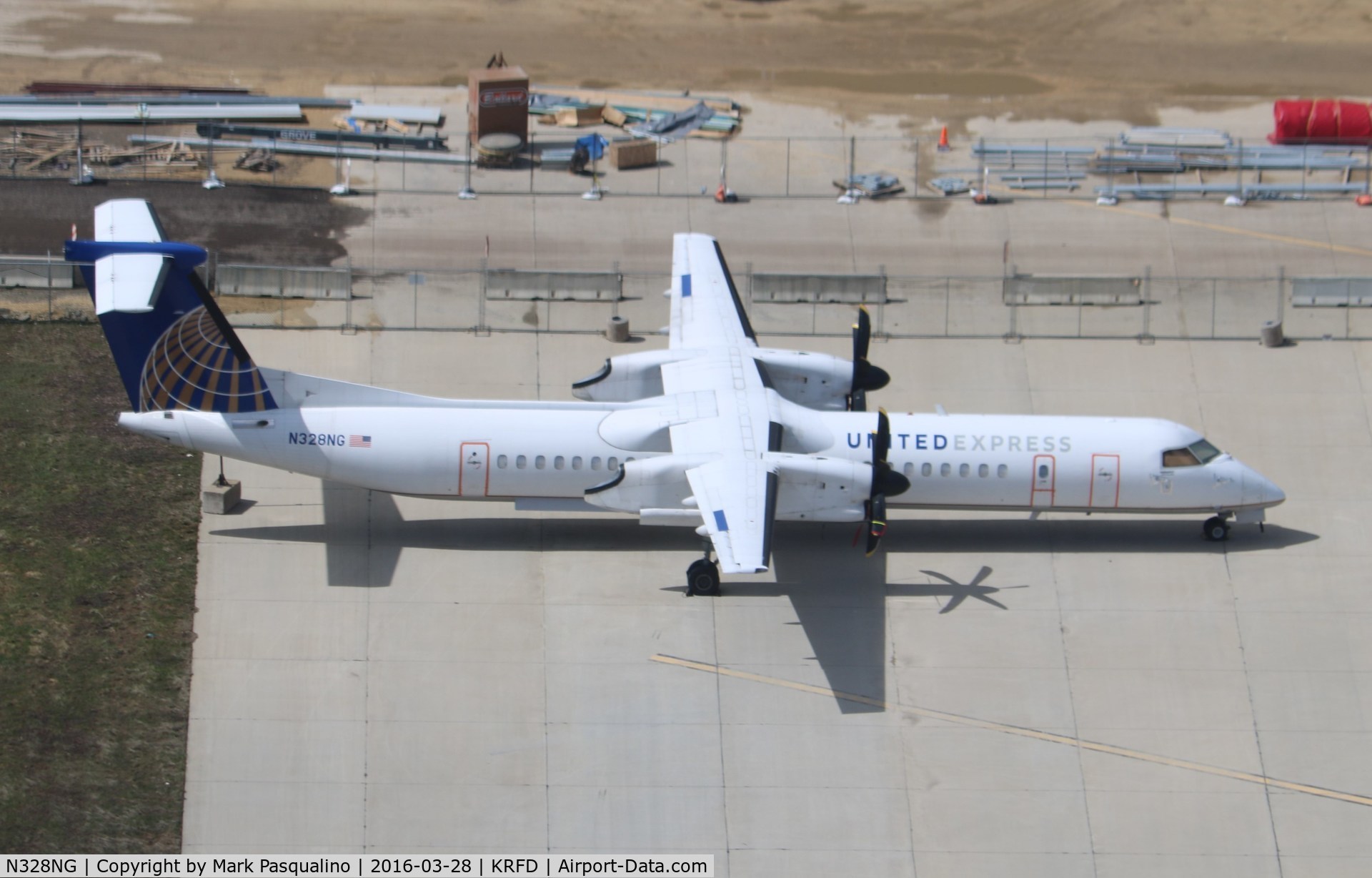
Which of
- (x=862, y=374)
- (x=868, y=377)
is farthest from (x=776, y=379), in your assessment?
(x=868, y=377)

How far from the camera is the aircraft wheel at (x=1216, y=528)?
4309 centimetres

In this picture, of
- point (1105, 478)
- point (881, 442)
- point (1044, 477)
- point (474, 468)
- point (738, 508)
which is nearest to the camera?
point (738, 508)

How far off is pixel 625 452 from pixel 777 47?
32.4m

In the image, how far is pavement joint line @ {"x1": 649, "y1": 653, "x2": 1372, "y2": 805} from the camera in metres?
37.2

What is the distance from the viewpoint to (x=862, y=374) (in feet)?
140

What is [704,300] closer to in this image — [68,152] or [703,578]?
[703,578]

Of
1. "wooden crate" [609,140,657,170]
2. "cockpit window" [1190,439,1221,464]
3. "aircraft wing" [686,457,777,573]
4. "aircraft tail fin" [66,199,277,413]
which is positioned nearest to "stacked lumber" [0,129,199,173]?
"wooden crate" [609,140,657,170]

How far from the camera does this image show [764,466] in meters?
38.4

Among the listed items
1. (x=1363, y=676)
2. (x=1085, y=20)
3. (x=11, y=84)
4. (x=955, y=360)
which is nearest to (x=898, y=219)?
(x=955, y=360)

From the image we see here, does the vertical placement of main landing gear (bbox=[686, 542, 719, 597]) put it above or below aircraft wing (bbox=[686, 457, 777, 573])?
below

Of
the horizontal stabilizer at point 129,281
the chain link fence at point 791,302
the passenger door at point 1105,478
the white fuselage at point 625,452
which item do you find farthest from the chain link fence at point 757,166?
the horizontal stabilizer at point 129,281

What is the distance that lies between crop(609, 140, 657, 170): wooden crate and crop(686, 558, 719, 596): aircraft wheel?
23099 mm

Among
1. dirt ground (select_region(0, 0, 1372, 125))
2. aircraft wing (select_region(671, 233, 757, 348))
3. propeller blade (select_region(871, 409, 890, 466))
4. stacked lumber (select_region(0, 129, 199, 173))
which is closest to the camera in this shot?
propeller blade (select_region(871, 409, 890, 466))

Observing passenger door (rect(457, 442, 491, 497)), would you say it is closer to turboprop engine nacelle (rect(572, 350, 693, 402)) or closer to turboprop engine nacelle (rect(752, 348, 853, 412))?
turboprop engine nacelle (rect(572, 350, 693, 402))
